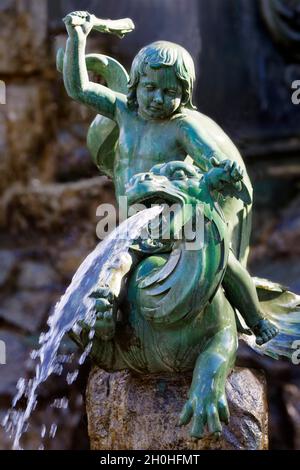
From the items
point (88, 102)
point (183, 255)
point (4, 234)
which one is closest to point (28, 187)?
point (4, 234)

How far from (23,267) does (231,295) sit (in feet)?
10.3

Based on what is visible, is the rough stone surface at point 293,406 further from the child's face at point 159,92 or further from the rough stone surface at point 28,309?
the child's face at point 159,92

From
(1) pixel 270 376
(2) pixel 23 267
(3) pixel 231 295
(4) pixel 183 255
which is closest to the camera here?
(4) pixel 183 255

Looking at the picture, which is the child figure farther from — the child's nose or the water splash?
the water splash

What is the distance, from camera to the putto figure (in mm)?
2371

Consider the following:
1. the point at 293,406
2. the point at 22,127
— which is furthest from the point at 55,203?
the point at 293,406

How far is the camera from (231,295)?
2.54 m

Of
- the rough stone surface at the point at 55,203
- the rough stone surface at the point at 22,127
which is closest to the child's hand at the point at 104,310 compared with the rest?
the rough stone surface at the point at 55,203

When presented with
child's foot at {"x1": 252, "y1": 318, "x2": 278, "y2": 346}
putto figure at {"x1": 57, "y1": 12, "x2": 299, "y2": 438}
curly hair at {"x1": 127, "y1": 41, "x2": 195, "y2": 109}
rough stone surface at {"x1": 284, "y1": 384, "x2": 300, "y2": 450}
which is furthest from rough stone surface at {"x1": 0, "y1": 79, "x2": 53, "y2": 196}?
child's foot at {"x1": 252, "y1": 318, "x2": 278, "y2": 346}

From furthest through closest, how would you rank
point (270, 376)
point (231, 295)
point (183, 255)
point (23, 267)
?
point (23, 267) → point (270, 376) → point (231, 295) → point (183, 255)

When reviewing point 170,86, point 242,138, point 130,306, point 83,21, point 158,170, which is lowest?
point 130,306

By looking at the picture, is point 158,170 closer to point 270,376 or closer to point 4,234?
point 270,376

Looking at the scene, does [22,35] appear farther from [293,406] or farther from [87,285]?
[87,285]
